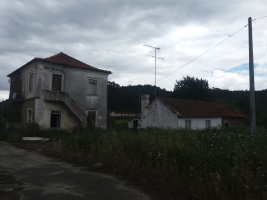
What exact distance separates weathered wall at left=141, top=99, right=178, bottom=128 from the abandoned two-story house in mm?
6473

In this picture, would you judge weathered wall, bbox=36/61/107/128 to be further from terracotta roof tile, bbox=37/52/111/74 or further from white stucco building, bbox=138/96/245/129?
white stucco building, bbox=138/96/245/129

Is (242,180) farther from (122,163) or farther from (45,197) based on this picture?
(45,197)

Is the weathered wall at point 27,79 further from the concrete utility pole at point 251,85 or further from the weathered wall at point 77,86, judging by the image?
the concrete utility pole at point 251,85

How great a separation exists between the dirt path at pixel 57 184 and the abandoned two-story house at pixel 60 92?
12.7m

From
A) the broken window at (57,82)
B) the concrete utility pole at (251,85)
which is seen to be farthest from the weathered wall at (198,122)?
the concrete utility pole at (251,85)

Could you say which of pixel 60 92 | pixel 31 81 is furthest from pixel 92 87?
pixel 31 81

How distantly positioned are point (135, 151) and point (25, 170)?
3.57 metres

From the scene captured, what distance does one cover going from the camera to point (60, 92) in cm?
Result: 2116

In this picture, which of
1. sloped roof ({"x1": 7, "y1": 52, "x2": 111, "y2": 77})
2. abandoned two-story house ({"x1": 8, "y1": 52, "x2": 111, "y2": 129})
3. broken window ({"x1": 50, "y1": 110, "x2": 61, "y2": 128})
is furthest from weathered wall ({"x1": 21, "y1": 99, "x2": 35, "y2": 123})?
sloped roof ({"x1": 7, "y1": 52, "x2": 111, "y2": 77})

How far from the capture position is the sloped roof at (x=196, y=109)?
26.9m

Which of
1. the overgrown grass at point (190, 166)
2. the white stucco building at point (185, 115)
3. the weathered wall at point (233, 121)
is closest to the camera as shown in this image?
the overgrown grass at point (190, 166)

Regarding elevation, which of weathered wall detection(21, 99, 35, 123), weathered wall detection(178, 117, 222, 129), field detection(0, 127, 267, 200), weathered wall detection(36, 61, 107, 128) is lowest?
field detection(0, 127, 267, 200)

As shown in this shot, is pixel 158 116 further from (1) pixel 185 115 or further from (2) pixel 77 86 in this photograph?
(2) pixel 77 86

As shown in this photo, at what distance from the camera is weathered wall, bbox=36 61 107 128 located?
20812 mm
